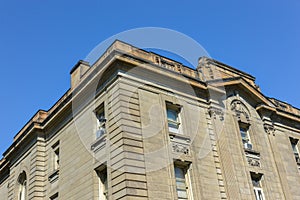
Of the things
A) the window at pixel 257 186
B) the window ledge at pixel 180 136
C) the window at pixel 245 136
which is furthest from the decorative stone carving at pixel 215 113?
the window at pixel 257 186

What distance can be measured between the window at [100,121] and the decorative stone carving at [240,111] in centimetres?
757

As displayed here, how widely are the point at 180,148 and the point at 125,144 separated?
3161 mm

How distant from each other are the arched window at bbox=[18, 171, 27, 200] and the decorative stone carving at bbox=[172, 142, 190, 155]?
1143 cm

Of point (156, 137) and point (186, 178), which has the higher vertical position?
point (156, 137)

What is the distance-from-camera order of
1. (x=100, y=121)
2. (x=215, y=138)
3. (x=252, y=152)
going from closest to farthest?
1. (x=100, y=121)
2. (x=215, y=138)
3. (x=252, y=152)

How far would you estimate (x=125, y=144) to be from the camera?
15.3 metres

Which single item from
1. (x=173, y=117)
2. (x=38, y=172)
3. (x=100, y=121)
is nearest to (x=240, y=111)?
(x=173, y=117)

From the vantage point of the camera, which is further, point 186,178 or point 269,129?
point 269,129

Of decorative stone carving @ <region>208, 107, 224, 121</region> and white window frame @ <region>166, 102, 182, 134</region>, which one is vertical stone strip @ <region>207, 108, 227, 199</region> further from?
white window frame @ <region>166, 102, 182, 134</region>

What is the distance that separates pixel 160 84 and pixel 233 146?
5.18 meters

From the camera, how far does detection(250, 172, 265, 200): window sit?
19.4 meters

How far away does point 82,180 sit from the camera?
1759 cm

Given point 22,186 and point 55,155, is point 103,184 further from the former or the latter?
point 22,186

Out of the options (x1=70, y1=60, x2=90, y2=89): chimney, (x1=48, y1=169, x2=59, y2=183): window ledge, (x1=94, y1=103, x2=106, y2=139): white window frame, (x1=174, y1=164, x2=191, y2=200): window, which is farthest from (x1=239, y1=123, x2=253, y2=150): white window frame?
(x1=48, y1=169, x2=59, y2=183): window ledge
